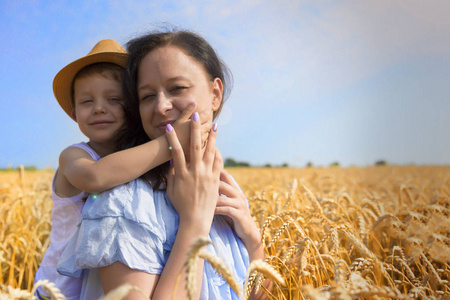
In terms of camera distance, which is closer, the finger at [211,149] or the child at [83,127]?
the finger at [211,149]

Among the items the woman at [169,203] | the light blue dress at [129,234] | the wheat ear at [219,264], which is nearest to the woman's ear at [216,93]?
the woman at [169,203]

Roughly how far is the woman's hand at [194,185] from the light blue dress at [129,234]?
8 cm

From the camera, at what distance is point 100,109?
166 cm

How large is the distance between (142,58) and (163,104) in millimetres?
281

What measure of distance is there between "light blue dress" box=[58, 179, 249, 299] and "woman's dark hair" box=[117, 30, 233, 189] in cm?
14

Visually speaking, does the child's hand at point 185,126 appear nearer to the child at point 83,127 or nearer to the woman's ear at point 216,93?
the child at point 83,127

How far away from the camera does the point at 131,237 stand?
3.77 ft

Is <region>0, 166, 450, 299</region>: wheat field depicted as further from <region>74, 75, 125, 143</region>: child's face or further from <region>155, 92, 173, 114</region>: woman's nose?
<region>74, 75, 125, 143</region>: child's face

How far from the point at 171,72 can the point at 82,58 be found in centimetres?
62

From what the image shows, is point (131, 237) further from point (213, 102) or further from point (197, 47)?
point (197, 47)

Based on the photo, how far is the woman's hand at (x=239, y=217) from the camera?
1399 millimetres

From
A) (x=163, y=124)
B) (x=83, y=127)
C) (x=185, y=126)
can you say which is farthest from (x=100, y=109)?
(x=185, y=126)

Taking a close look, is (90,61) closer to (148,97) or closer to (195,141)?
(148,97)

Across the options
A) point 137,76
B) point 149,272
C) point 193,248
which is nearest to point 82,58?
point 137,76
